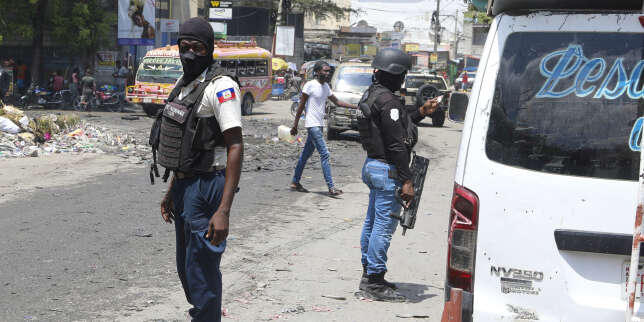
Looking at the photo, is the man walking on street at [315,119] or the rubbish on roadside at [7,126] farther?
the rubbish on roadside at [7,126]

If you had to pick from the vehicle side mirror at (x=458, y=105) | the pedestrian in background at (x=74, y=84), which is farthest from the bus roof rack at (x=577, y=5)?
the pedestrian in background at (x=74, y=84)

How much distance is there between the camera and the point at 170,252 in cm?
691

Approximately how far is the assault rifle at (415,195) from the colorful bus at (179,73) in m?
18.1

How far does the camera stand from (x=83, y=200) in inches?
371

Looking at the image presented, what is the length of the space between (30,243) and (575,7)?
542cm

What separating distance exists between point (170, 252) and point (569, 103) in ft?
14.7

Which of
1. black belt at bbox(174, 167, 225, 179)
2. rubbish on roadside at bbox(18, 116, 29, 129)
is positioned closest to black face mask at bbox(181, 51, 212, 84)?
→ black belt at bbox(174, 167, 225, 179)

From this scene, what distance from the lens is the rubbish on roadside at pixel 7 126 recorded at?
1476cm

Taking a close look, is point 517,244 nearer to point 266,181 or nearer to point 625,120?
point 625,120

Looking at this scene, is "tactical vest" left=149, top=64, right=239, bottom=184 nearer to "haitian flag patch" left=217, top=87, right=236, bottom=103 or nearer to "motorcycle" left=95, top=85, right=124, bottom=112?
"haitian flag patch" left=217, top=87, right=236, bottom=103

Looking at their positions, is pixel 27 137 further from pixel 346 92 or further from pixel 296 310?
pixel 296 310

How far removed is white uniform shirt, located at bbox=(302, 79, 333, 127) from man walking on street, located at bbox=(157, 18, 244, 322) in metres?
6.60

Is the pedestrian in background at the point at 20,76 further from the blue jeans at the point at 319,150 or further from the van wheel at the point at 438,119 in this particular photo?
the blue jeans at the point at 319,150

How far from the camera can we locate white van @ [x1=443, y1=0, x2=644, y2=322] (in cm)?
318
